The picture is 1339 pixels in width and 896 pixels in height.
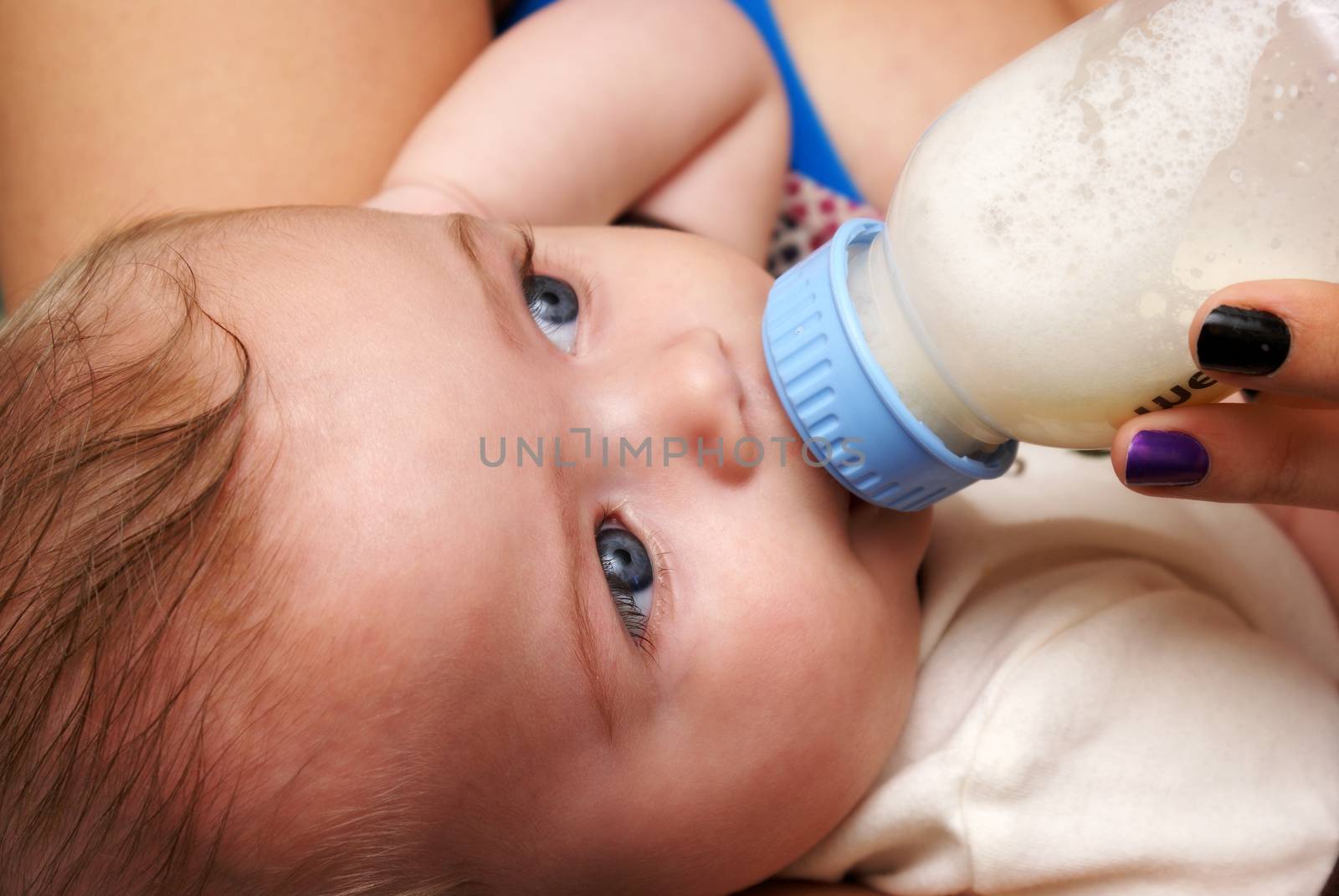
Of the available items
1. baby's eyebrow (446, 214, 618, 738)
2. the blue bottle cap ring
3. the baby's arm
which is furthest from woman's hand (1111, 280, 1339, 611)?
the baby's arm

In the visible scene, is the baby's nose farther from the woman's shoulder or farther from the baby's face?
the woman's shoulder

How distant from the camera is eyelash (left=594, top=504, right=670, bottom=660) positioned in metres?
0.78

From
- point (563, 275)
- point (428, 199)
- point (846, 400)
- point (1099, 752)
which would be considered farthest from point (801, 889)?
point (428, 199)

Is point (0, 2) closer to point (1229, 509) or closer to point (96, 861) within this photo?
point (96, 861)

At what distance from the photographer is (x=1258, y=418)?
660 millimetres

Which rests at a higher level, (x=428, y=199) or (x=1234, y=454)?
(x=428, y=199)

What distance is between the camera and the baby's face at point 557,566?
0.68 metres

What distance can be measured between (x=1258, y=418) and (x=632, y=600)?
0.47 meters

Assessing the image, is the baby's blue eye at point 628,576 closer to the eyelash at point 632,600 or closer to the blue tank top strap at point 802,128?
the eyelash at point 632,600

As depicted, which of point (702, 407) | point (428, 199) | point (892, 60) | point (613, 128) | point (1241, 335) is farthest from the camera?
point (892, 60)

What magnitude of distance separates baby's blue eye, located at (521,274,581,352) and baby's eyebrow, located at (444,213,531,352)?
0.10ft

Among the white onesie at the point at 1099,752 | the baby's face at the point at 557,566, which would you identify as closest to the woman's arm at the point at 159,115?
the baby's face at the point at 557,566

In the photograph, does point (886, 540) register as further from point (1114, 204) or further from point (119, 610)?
point (119, 610)

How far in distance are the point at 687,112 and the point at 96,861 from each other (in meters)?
1.08
